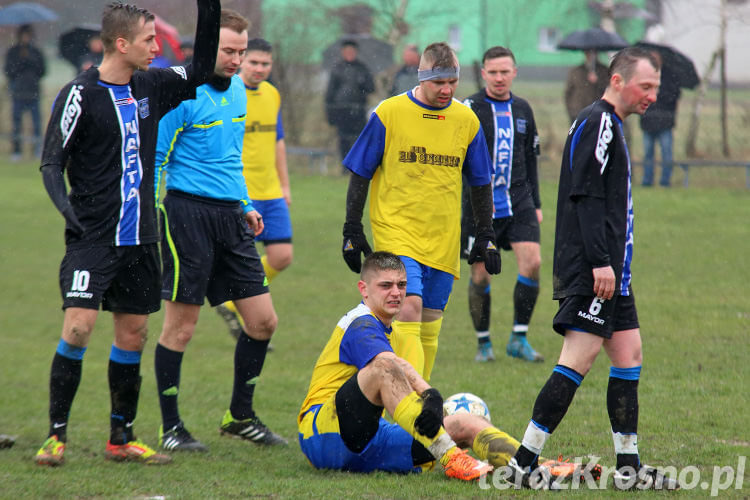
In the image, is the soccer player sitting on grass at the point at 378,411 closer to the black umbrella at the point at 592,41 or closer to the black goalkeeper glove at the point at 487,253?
the black goalkeeper glove at the point at 487,253

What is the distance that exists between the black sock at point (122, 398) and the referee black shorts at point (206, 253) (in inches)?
17.8

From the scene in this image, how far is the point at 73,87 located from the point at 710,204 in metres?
12.9

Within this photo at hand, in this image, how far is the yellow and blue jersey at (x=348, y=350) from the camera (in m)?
4.64

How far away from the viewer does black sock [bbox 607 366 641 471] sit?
4.53 metres

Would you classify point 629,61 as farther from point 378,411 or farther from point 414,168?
point 378,411

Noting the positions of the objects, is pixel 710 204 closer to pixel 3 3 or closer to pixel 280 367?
pixel 280 367

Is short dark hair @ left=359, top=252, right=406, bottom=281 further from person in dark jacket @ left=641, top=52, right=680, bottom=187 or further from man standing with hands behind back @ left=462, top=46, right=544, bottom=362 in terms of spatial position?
person in dark jacket @ left=641, top=52, right=680, bottom=187

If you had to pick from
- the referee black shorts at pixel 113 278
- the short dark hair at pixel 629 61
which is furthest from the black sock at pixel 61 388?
the short dark hair at pixel 629 61

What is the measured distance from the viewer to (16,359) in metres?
8.12

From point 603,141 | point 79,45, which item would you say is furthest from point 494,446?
point 79,45

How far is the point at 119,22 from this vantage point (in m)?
4.75

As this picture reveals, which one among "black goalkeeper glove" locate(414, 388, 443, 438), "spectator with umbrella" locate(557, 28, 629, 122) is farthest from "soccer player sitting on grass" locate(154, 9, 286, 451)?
"spectator with umbrella" locate(557, 28, 629, 122)

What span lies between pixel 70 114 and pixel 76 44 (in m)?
18.3

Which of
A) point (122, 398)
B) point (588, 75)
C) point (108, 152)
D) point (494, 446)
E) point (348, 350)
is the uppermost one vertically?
→ point (588, 75)
